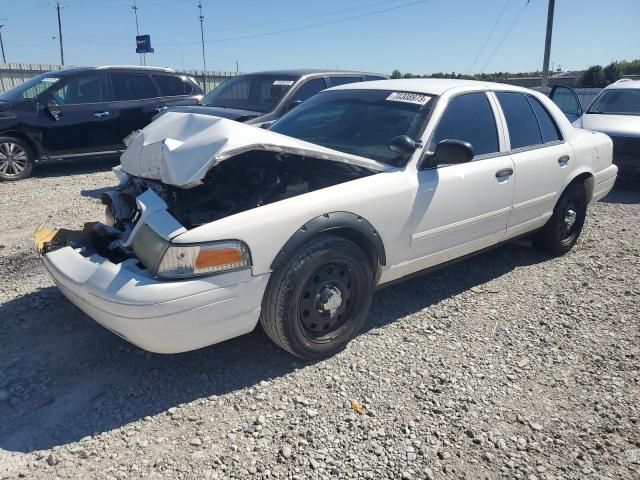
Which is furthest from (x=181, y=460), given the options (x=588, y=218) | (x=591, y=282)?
(x=588, y=218)

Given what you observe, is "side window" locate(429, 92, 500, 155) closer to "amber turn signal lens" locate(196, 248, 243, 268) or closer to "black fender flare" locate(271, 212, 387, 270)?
"black fender flare" locate(271, 212, 387, 270)

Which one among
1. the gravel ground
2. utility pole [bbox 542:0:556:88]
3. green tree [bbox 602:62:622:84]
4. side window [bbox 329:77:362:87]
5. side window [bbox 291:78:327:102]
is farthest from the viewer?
green tree [bbox 602:62:622:84]

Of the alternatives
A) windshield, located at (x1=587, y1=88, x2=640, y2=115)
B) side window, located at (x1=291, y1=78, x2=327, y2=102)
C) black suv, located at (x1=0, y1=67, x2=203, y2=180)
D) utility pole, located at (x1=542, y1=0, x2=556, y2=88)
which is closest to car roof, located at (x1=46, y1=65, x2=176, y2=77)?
black suv, located at (x1=0, y1=67, x2=203, y2=180)

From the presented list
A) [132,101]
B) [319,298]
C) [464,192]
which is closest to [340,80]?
[132,101]

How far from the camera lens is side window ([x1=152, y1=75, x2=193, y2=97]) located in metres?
9.49

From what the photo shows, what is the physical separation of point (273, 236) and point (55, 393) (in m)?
1.49

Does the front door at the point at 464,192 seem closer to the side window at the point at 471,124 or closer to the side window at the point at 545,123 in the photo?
the side window at the point at 471,124

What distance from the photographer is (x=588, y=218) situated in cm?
666

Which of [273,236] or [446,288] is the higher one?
[273,236]

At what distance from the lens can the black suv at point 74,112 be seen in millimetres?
8047

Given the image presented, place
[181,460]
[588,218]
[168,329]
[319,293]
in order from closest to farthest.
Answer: [181,460]
[168,329]
[319,293]
[588,218]

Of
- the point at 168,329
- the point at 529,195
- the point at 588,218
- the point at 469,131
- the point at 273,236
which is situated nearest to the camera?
the point at 168,329

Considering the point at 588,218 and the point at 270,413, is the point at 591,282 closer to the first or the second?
the point at 588,218

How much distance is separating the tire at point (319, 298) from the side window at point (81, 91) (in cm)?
708
